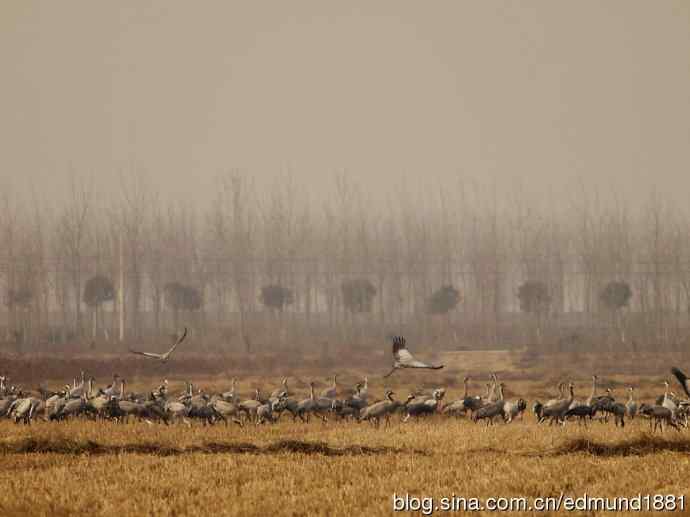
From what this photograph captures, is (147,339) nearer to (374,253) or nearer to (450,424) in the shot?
(374,253)

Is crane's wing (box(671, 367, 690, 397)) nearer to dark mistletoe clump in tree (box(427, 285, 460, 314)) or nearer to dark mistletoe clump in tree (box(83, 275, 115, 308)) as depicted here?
dark mistletoe clump in tree (box(427, 285, 460, 314))

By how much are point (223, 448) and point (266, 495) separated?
4699mm

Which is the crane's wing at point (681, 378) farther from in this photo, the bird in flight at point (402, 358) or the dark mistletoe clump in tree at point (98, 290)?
the dark mistletoe clump in tree at point (98, 290)

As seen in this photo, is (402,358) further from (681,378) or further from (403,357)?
(681,378)

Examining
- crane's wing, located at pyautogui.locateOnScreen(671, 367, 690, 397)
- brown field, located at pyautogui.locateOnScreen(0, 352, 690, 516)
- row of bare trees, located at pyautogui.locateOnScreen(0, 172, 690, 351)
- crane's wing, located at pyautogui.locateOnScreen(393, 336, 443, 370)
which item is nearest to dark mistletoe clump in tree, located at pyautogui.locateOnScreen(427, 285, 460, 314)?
row of bare trees, located at pyautogui.locateOnScreen(0, 172, 690, 351)

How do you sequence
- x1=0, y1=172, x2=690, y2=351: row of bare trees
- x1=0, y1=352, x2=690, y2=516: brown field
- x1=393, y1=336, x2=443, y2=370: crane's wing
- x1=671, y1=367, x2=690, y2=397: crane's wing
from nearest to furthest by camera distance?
x1=0, y1=352, x2=690, y2=516: brown field < x1=393, y1=336, x2=443, y2=370: crane's wing < x1=671, y1=367, x2=690, y2=397: crane's wing < x1=0, y1=172, x2=690, y2=351: row of bare trees

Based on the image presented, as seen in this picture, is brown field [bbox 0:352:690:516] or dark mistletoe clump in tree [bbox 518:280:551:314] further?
dark mistletoe clump in tree [bbox 518:280:551:314]

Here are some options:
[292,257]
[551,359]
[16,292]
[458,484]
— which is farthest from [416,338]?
[458,484]

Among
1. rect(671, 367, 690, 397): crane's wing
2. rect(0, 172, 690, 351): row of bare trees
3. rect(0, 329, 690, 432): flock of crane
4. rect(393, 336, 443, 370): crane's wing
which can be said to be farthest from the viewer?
rect(0, 172, 690, 351): row of bare trees

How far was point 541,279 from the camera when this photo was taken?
71.1 m

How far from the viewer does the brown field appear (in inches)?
479

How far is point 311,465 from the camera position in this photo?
14602mm

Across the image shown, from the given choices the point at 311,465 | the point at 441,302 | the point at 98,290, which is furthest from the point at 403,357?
the point at 98,290

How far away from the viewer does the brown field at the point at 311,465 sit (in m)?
12.2
